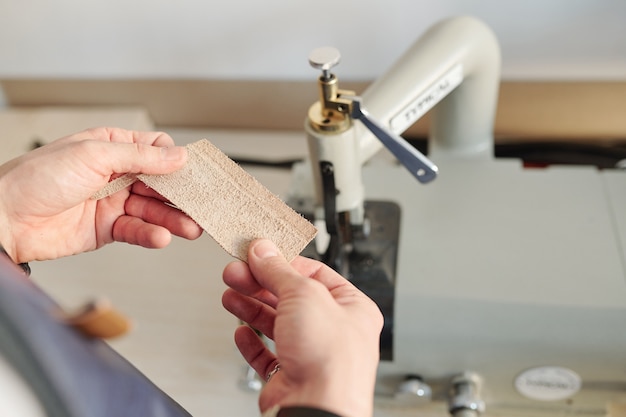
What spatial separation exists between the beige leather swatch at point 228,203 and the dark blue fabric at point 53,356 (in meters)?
Result: 0.21

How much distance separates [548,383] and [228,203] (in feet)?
1.23

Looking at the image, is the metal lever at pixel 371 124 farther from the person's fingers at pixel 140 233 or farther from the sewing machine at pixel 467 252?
the person's fingers at pixel 140 233

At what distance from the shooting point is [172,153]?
541mm

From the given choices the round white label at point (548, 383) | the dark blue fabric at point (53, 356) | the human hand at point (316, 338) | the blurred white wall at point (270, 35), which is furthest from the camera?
the blurred white wall at point (270, 35)

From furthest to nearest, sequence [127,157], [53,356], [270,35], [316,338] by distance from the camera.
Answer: [270,35] < [127,157] < [316,338] < [53,356]

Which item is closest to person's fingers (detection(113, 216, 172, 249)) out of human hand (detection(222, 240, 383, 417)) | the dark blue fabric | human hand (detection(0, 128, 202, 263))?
human hand (detection(0, 128, 202, 263))

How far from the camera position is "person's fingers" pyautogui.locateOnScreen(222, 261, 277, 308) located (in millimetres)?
508

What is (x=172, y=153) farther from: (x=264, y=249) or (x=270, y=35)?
(x=270, y=35)

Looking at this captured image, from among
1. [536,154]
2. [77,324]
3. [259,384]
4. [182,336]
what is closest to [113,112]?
[182,336]

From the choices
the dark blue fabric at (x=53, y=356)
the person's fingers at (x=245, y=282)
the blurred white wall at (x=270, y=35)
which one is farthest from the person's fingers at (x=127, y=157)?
the blurred white wall at (x=270, y=35)

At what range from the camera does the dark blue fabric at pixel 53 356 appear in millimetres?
242

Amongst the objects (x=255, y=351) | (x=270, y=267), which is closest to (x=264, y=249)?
(x=270, y=267)

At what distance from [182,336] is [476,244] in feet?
1.20

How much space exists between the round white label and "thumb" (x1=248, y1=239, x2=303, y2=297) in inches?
12.1
